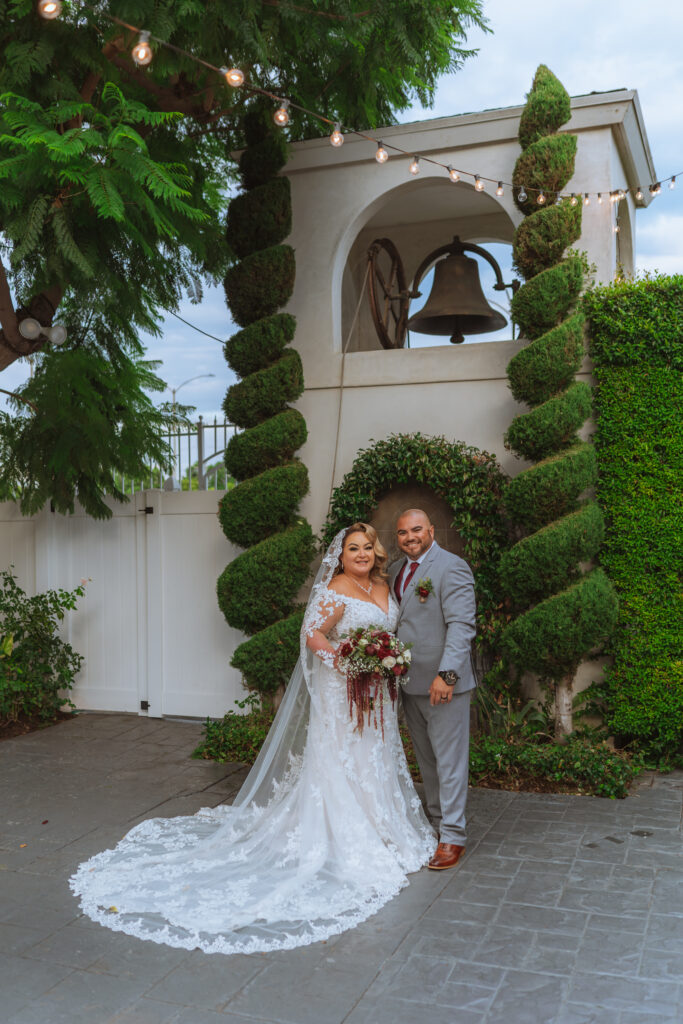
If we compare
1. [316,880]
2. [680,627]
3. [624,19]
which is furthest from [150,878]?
[624,19]

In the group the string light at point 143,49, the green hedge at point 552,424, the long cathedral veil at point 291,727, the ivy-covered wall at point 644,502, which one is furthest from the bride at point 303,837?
the string light at point 143,49

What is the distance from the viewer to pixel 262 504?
23.9ft

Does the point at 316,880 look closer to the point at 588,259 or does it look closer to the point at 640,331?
the point at 640,331

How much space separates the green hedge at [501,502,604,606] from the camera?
643 centimetres

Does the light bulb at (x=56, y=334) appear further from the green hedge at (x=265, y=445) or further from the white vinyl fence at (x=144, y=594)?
the white vinyl fence at (x=144, y=594)

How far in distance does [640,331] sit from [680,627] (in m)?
2.33

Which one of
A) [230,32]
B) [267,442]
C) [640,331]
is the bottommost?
[267,442]

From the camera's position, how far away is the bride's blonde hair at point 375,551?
5.41 metres

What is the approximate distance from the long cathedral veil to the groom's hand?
2.60ft

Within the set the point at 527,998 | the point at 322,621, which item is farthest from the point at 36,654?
the point at 527,998

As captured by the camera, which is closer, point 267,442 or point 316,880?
point 316,880

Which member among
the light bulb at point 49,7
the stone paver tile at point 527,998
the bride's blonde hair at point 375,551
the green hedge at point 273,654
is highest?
the light bulb at point 49,7

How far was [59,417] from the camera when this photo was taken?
8203 millimetres

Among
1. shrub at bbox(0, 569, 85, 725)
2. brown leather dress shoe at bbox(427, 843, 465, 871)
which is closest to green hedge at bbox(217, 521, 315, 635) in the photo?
shrub at bbox(0, 569, 85, 725)
